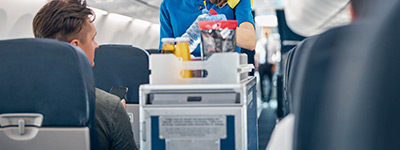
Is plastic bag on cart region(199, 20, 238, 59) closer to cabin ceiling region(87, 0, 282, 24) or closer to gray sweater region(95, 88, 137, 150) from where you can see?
gray sweater region(95, 88, 137, 150)

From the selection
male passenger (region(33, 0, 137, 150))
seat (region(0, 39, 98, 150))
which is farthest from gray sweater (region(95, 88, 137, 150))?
seat (region(0, 39, 98, 150))

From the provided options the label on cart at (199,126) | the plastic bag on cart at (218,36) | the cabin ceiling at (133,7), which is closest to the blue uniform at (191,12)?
the plastic bag on cart at (218,36)

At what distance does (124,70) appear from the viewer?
3.31 m

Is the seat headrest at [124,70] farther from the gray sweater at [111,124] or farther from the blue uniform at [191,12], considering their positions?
the gray sweater at [111,124]

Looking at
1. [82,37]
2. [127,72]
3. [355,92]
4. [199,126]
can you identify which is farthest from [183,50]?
[355,92]

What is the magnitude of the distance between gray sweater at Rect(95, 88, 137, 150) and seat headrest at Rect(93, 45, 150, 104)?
956 millimetres

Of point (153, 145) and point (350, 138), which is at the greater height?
point (350, 138)

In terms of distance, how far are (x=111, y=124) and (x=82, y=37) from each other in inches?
19.0

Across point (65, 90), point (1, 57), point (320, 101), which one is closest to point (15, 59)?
point (1, 57)

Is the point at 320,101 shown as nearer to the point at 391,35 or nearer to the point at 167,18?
the point at 391,35

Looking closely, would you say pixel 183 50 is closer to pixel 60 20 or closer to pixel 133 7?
pixel 60 20

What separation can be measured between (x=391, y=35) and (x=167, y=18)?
2.49 meters

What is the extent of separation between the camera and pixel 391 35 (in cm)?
62

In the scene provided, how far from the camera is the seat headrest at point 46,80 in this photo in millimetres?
1901
